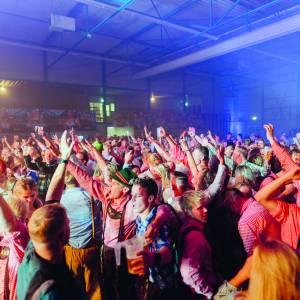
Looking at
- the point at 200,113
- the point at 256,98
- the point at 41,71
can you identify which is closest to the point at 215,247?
the point at 41,71

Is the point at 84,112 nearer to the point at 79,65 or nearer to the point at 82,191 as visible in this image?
the point at 79,65

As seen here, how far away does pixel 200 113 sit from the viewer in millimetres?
20625

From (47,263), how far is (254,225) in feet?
4.96

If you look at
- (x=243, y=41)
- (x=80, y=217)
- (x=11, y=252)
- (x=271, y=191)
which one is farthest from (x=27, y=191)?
(x=243, y=41)

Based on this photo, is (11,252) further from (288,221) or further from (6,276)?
(288,221)

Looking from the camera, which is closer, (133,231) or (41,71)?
(133,231)

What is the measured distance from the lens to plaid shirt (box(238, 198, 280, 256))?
7.04 feet

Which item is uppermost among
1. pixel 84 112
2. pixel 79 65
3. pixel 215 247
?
pixel 79 65

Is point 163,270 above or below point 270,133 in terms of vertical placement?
below

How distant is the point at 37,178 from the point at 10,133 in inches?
406

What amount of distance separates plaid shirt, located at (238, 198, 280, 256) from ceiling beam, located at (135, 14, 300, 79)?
9.17 m

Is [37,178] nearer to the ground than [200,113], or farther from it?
nearer to the ground

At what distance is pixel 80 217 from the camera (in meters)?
3.00

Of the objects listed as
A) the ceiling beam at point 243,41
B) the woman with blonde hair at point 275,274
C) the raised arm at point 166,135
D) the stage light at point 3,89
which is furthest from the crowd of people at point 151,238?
the stage light at point 3,89
